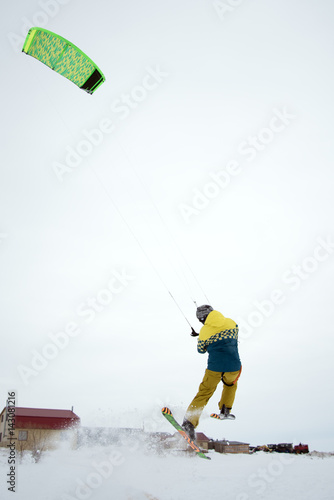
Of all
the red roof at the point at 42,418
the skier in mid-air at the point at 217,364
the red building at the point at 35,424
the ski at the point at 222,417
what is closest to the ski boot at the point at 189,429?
the skier in mid-air at the point at 217,364

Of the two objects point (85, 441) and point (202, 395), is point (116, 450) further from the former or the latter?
point (202, 395)

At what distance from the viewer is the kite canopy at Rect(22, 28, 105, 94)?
9.05 meters

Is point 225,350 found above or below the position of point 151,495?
above

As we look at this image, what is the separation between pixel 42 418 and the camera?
27188mm

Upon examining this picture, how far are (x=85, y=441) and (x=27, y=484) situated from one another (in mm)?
2541

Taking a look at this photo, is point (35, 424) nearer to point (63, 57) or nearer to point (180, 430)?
point (180, 430)

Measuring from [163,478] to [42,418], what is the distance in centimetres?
2484

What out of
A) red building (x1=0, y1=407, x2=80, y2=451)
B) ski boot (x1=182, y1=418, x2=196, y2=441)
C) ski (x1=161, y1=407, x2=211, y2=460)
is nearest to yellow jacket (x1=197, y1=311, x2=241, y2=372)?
ski boot (x1=182, y1=418, x2=196, y2=441)

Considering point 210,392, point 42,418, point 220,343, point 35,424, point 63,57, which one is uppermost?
point 63,57

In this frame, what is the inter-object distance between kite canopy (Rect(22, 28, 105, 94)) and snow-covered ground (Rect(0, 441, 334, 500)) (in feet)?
30.3

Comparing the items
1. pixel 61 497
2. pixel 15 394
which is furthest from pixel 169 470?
pixel 15 394

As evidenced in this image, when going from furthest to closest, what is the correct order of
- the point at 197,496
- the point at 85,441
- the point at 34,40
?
1. the point at 34,40
2. the point at 85,441
3. the point at 197,496

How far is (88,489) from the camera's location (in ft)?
19.1

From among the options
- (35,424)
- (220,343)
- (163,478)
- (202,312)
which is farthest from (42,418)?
(220,343)
